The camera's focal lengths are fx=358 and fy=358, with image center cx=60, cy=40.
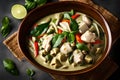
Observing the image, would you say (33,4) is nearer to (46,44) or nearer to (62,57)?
(46,44)

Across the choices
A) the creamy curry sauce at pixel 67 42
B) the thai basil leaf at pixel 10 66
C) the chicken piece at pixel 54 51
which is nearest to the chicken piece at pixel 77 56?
the creamy curry sauce at pixel 67 42

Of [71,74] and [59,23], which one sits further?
[59,23]

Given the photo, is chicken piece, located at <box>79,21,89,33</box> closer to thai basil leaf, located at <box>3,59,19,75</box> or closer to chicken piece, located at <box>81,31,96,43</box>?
chicken piece, located at <box>81,31,96,43</box>

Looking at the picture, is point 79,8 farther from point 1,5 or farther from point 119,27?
point 1,5

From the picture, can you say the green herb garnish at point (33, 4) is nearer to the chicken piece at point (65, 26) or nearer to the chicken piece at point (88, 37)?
the chicken piece at point (65, 26)

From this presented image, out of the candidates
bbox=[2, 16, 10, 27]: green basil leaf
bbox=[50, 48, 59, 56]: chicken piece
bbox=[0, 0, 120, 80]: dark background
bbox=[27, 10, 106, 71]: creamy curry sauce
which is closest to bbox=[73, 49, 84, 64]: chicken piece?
bbox=[27, 10, 106, 71]: creamy curry sauce

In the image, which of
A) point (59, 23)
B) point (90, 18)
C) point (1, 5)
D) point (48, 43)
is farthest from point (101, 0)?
point (1, 5)
